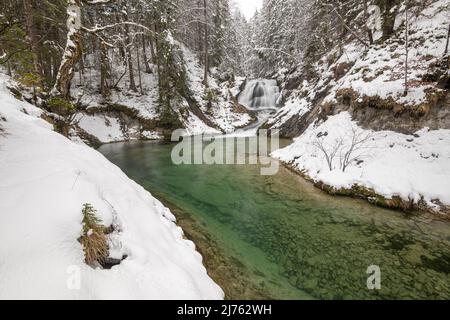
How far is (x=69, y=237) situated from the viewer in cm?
293

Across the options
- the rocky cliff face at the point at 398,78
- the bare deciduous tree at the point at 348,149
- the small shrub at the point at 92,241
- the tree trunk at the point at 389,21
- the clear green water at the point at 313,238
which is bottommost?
the clear green water at the point at 313,238

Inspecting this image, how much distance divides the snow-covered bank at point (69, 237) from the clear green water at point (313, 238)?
1568 millimetres

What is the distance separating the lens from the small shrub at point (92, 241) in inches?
115

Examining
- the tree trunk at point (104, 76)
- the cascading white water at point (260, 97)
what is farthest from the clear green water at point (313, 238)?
the cascading white water at point (260, 97)

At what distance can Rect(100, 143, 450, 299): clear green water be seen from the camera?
4.35m

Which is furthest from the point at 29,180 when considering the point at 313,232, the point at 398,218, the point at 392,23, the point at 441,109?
the point at 392,23

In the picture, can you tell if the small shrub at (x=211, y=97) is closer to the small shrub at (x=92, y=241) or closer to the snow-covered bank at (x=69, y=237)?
the snow-covered bank at (x=69, y=237)

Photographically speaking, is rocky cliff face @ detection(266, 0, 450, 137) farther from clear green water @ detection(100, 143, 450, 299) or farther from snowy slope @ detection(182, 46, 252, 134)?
snowy slope @ detection(182, 46, 252, 134)

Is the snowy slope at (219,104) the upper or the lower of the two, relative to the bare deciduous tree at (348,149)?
upper

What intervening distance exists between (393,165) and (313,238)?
4489 millimetres

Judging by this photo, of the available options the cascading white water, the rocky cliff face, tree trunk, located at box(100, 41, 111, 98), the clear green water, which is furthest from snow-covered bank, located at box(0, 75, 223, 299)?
the cascading white water

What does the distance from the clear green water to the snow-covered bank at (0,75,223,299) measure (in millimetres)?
1568

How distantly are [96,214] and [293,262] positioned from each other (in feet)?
13.1

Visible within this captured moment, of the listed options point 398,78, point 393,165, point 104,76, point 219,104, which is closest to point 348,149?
point 393,165
